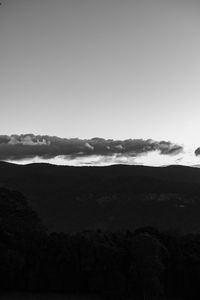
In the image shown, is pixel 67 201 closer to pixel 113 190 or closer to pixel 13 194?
pixel 113 190

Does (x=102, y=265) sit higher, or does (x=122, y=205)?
(x=102, y=265)

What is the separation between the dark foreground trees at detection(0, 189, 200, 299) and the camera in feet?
180

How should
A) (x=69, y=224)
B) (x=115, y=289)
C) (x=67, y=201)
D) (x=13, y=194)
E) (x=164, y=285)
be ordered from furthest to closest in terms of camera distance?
(x=67, y=201), (x=69, y=224), (x=13, y=194), (x=164, y=285), (x=115, y=289)

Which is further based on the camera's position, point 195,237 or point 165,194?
point 165,194

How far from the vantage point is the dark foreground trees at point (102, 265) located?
54.9m

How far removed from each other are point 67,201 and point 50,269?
131439mm

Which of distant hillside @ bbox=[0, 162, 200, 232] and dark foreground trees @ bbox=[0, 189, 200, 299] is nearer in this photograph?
dark foreground trees @ bbox=[0, 189, 200, 299]

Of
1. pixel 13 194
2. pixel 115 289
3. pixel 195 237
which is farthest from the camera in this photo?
pixel 13 194

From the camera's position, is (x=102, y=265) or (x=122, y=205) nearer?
(x=102, y=265)

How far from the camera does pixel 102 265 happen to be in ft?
187

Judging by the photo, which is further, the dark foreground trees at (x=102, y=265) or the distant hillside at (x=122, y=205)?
the distant hillside at (x=122, y=205)

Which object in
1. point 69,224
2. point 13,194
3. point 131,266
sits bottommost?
point 69,224

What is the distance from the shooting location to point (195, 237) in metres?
67.2

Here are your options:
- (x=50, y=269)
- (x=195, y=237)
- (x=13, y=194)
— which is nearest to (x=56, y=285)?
(x=50, y=269)
